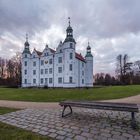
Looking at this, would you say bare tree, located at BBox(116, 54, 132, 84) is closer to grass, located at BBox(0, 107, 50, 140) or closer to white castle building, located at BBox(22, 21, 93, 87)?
white castle building, located at BBox(22, 21, 93, 87)

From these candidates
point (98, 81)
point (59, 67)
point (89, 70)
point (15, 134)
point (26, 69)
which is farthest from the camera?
point (98, 81)

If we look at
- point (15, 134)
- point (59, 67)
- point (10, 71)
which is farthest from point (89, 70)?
point (15, 134)

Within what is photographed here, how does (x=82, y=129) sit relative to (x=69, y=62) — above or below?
below

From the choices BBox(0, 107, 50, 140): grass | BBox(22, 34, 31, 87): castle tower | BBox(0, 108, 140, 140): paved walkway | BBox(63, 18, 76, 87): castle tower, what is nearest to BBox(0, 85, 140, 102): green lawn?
BBox(0, 108, 140, 140): paved walkway

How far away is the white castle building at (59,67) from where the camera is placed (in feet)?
117

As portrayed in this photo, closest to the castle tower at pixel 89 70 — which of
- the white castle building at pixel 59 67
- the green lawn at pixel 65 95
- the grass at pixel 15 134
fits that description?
the white castle building at pixel 59 67

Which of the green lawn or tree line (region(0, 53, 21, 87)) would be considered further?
tree line (region(0, 53, 21, 87))

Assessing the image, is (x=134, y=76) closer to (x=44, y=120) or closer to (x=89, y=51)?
(x=89, y=51)

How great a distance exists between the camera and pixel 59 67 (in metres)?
38.3

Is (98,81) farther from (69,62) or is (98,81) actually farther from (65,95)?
(65,95)

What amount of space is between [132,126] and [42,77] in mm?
37325

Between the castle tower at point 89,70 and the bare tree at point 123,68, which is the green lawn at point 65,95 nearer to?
the castle tower at point 89,70

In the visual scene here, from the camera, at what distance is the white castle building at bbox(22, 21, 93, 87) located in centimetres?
3556

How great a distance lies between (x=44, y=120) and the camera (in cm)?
619
